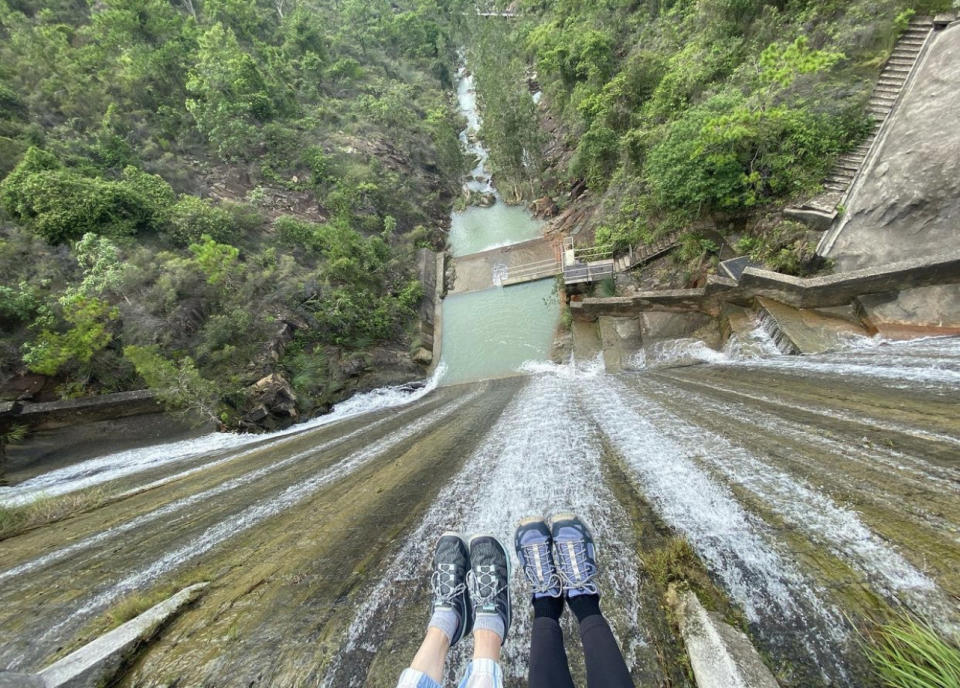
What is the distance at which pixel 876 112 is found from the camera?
740 cm

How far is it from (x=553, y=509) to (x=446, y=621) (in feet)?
4.55

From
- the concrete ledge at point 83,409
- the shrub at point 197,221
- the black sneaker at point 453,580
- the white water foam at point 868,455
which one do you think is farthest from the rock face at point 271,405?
the white water foam at point 868,455

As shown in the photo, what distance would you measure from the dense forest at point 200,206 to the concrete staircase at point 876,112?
10546 millimetres

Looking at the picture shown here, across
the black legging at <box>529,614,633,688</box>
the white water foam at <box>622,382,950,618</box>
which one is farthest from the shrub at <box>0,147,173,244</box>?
the white water foam at <box>622,382,950,618</box>

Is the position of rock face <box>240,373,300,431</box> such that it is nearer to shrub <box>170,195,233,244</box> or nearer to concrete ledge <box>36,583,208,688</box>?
shrub <box>170,195,233,244</box>

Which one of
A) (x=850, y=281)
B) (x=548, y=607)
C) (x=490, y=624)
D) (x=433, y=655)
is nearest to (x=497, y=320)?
(x=850, y=281)

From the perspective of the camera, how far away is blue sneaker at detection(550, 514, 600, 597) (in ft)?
8.17

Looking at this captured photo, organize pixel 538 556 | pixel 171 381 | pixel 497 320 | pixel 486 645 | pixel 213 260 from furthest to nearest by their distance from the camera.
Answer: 1. pixel 497 320
2. pixel 213 260
3. pixel 171 381
4. pixel 538 556
5. pixel 486 645

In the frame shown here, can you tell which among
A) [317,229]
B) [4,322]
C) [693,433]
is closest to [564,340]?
[693,433]

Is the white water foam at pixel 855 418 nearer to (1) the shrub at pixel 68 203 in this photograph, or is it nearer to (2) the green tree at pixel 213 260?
(2) the green tree at pixel 213 260

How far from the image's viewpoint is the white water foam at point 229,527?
2871 mm

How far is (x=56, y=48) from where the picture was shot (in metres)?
15.0

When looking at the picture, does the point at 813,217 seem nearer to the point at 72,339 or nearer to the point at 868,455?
the point at 868,455

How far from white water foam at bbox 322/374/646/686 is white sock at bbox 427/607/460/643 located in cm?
16
